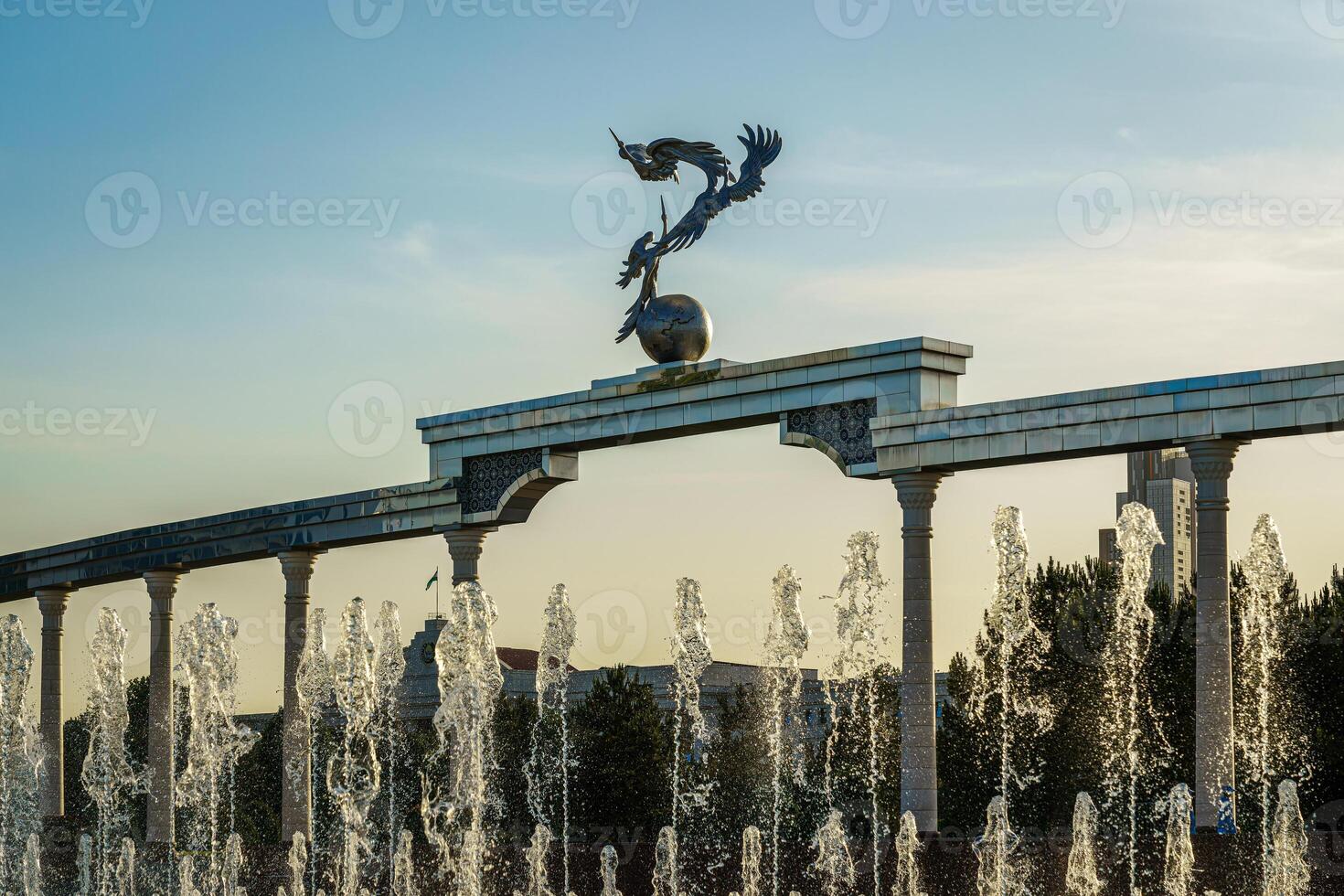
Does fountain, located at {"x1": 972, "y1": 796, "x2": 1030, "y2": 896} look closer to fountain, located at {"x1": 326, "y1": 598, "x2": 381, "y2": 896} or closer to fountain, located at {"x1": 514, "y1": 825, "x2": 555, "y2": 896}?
fountain, located at {"x1": 514, "y1": 825, "x2": 555, "y2": 896}

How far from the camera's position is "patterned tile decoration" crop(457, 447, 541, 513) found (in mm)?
23797

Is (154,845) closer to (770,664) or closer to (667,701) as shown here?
(770,664)

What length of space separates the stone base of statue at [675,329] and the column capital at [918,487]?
3450mm

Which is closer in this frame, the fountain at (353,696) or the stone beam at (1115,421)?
the stone beam at (1115,421)

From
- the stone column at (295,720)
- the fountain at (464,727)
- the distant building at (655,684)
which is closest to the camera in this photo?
the fountain at (464,727)

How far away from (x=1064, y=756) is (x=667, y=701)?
27.8 metres

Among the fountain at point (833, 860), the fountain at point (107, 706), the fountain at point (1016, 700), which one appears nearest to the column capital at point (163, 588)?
the fountain at point (107, 706)

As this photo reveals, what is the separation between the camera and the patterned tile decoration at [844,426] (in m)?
20.4

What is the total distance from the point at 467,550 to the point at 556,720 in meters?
24.4

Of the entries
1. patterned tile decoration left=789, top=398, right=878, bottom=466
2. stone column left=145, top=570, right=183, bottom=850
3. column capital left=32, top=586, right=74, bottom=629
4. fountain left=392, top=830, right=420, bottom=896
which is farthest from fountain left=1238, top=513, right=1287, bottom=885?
column capital left=32, top=586, right=74, bottom=629

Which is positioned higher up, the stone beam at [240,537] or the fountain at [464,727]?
the stone beam at [240,537]

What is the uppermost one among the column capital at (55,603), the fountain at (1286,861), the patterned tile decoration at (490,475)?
the patterned tile decoration at (490,475)

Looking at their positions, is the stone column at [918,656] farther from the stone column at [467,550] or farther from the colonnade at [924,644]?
the stone column at [467,550]

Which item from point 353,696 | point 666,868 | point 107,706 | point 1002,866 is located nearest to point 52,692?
point 107,706
